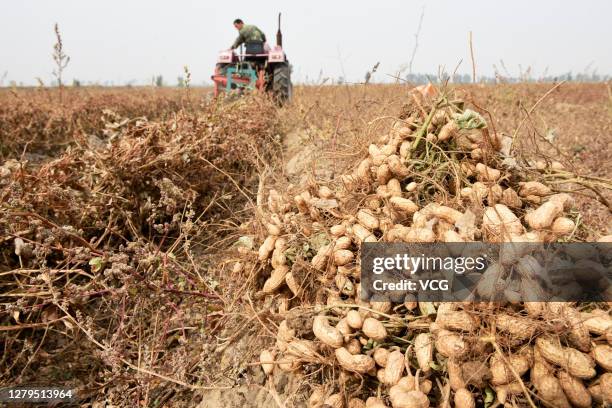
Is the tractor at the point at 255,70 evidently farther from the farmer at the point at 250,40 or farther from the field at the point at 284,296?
the field at the point at 284,296

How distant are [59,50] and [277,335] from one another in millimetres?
3661

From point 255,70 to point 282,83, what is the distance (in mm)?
636

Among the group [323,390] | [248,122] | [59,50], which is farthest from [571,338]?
[59,50]

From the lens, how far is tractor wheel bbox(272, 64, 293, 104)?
20.4ft

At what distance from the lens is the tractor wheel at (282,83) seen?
20.4 ft

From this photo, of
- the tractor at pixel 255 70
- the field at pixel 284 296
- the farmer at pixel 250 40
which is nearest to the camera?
the field at pixel 284 296

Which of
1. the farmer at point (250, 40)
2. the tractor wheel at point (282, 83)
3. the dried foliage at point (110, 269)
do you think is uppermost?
the farmer at point (250, 40)

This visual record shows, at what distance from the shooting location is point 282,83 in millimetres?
6289

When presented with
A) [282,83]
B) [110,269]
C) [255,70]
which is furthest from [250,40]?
[110,269]

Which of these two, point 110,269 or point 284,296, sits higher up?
point 110,269

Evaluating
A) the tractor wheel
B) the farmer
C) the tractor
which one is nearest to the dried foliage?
the tractor

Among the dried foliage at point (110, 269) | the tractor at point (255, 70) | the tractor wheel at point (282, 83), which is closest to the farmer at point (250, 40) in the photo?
the tractor at point (255, 70)

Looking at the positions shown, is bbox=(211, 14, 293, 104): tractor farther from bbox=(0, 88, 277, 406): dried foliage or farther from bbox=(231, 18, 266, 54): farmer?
bbox=(0, 88, 277, 406): dried foliage

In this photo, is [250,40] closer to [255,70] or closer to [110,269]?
[255,70]
